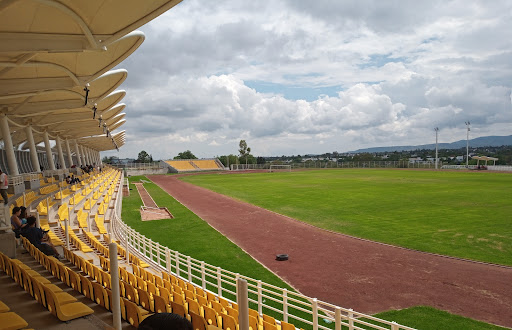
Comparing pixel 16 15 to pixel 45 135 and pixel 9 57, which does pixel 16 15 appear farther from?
pixel 45 135

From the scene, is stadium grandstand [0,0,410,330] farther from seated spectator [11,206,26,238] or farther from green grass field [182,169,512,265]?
green grass field [182,169,512,265]

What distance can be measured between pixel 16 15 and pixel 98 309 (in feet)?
26.9

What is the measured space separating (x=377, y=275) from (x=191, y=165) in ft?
327

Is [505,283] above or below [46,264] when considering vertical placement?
below

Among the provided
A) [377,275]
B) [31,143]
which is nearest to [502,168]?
[377,275]

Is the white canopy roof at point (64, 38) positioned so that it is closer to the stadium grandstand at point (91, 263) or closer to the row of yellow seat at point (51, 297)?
the stadium grandstand at point (91, 263)

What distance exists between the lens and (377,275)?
12906 mm

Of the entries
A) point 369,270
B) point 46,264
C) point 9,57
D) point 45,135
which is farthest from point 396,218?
point 45,135

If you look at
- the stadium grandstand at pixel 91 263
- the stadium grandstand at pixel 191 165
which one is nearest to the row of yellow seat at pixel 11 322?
the stadium grandstand at pixel 91 263

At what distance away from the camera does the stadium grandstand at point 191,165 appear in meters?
104

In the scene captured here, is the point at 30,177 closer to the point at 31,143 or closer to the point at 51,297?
the point at 31,143

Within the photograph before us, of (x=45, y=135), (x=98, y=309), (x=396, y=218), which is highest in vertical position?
(x=45, y=135)

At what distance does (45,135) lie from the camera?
3672cm

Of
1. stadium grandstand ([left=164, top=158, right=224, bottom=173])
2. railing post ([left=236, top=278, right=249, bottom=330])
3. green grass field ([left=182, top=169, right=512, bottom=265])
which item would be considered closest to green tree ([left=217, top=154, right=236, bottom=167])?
stadium grandstand ([left=164, top=158, right=224, bottom=173])
